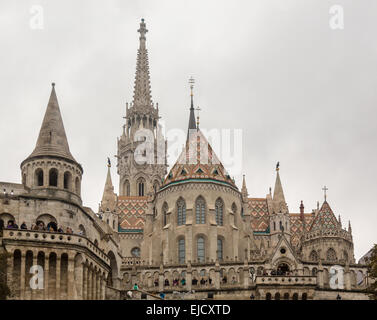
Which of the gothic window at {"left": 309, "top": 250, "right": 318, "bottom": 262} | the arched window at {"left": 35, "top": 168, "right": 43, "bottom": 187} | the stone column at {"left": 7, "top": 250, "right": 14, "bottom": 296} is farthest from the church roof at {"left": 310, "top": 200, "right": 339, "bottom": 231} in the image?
the stone column at {"left": 7, "top": 250, "right": 14, "bottom": 296}

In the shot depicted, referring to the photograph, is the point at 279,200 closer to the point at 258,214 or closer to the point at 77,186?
the point at 258,214

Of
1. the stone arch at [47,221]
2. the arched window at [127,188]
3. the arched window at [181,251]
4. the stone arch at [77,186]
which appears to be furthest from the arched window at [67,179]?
the arched window at [127,188]

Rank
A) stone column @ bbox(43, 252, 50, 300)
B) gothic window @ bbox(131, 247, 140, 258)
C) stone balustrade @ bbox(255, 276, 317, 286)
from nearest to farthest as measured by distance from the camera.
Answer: stone column @ bbox(43, 252, 50, 300) < stone balustrade @ bbox(255, 276, 317, 286) < gothic window @ bbox(131, 247, 140, 258)

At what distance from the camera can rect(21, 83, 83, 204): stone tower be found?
5944cm

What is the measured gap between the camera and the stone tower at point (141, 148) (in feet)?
387

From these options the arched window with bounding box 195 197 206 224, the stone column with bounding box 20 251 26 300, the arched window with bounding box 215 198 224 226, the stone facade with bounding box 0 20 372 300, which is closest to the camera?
the stone column with bounding box 20 251 26 300

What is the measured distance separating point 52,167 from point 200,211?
27381mm

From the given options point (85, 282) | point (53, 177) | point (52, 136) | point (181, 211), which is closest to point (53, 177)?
point (53, 177)

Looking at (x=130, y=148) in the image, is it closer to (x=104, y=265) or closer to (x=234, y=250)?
(x=234, y=250)

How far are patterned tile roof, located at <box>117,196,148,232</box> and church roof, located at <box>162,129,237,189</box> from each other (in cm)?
1267

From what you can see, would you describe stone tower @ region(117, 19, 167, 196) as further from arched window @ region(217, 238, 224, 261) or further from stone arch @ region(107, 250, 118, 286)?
stone arch @ region(107, 250, 118, 286)

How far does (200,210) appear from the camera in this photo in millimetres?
84000

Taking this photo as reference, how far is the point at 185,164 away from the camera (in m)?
87.0
